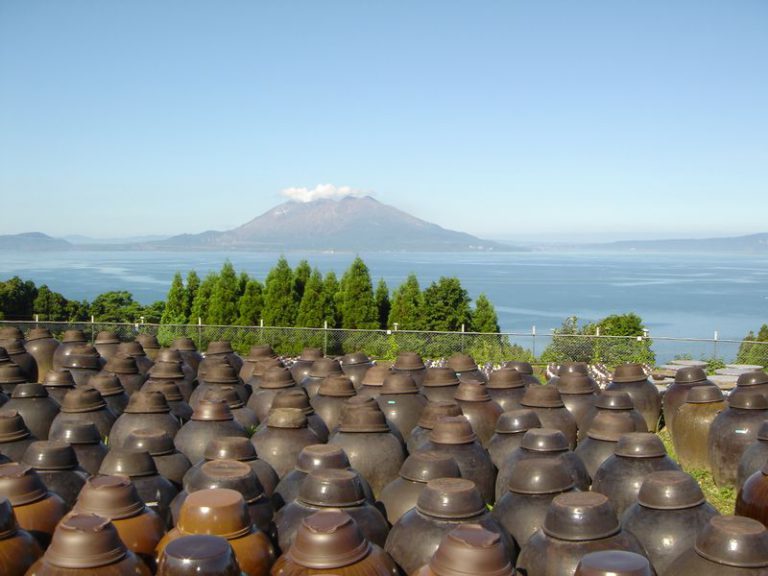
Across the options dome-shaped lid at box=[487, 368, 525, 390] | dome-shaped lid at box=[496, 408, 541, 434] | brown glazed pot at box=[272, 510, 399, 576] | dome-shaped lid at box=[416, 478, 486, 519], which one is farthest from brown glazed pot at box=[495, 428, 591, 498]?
dome-shaped lid at box=[487, 368, 525, 390]

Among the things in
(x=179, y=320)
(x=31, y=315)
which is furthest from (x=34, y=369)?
(x=31, y=315)

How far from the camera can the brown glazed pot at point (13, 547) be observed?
17.9ft

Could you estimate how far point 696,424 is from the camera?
1172 cm

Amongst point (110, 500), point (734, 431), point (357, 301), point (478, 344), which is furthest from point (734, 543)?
point (357, 301)

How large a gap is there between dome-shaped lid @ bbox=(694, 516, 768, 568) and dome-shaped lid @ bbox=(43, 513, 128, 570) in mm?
3835

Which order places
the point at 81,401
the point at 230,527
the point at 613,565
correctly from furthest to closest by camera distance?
the point at 81,401 < the point at 230,527 < the point at 613,565

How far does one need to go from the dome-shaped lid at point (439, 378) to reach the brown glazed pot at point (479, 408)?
89 centimetres

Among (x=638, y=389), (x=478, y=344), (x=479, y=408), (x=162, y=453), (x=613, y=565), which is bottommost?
(x=478, y=344)

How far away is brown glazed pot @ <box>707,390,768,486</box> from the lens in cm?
1041

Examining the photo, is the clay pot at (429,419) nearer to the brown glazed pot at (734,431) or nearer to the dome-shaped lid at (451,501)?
the dome-shaped lid at (451,501)

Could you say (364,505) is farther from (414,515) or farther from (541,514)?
(541,514)

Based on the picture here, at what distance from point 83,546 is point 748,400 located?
8.64 metres

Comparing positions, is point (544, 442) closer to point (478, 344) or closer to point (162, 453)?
point (162, 453)

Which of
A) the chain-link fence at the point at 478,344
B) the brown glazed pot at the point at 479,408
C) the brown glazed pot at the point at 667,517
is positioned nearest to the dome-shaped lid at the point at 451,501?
the brown glazed pot at the point at 667,517
